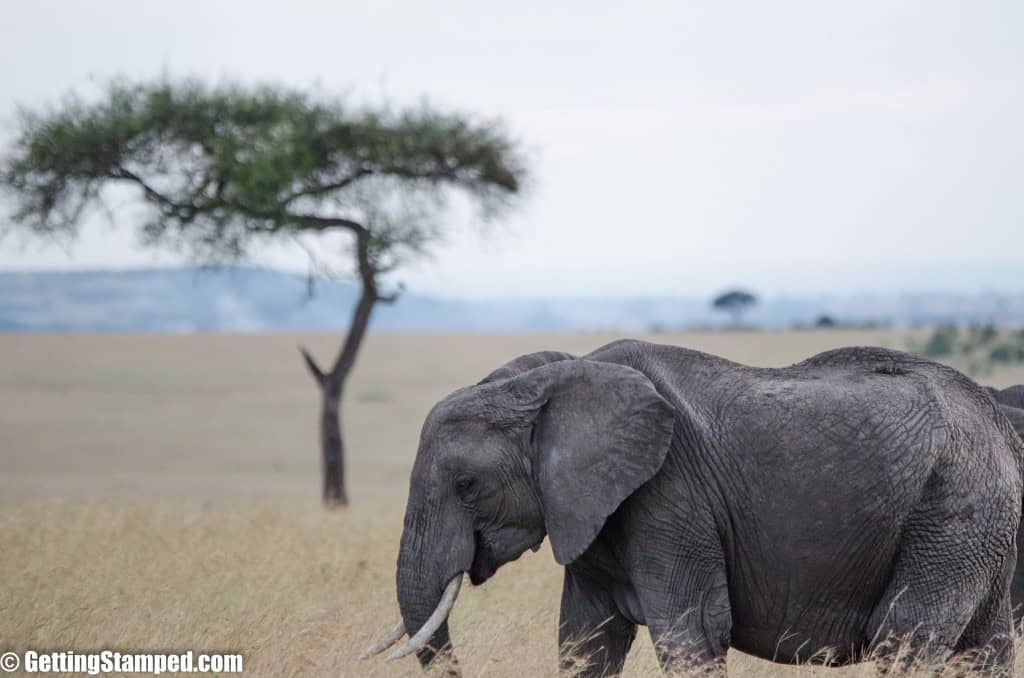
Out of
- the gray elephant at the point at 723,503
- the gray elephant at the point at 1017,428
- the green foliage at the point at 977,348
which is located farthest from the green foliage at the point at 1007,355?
the gray elephant at the point at 723,503

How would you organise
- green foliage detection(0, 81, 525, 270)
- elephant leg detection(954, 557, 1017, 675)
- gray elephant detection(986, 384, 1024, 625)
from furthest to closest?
green foliage detection(0, 81, 525, 270)
gray elephant detection(986, 384, 1024, 625)
elephant leg detection(954, 557, 1017, 675)

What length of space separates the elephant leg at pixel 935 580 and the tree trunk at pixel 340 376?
46.7 feet

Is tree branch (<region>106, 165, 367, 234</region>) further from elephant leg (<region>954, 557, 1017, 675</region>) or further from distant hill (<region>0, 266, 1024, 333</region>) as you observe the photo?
distant hill (<region>0, 266, 1024, 333</region>)

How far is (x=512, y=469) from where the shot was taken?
6832mm

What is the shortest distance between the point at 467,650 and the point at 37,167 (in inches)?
557

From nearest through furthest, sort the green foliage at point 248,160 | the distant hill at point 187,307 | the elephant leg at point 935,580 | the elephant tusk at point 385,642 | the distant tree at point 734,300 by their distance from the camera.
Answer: the elephant leg at point 935,580
the elephant tusk at point 385,642
the green foliage at point 248,160
the distant tree at point 734,300
the distant hill at point 187,307

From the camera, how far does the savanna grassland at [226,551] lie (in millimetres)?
7629

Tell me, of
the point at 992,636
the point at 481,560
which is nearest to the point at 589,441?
the point at 481,560

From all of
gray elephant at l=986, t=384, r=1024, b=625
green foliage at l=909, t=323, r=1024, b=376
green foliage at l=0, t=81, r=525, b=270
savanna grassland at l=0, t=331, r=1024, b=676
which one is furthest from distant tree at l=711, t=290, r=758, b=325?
gray elephant at l=986, t=384, r=1024, b=625

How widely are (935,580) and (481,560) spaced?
6.82 ft

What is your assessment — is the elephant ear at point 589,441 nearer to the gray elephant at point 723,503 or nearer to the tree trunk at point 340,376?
the gray elephant at point 723,503

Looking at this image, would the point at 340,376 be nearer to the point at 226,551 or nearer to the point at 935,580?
the point at 226,551

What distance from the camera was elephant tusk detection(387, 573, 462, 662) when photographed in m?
6.68

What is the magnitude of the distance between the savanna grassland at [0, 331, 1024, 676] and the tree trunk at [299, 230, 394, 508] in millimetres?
568
